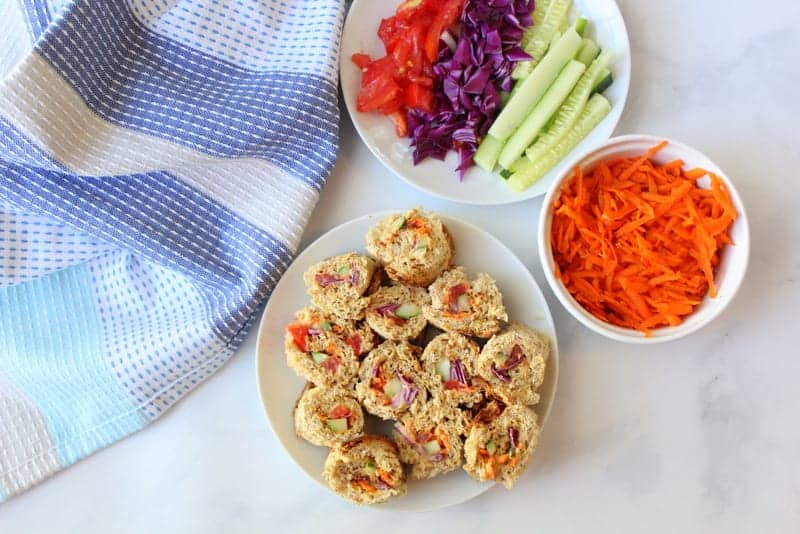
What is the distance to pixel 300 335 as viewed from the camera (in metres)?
1.87

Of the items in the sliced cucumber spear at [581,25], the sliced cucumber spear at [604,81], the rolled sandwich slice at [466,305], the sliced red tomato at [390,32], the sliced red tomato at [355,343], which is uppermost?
the sliced cucumber spear at [581,25]

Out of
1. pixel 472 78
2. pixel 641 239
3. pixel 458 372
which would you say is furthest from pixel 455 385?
pixel 472 78

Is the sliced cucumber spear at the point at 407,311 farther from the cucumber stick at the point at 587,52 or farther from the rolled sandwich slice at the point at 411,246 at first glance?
the cucumber stick at the point at 587,52

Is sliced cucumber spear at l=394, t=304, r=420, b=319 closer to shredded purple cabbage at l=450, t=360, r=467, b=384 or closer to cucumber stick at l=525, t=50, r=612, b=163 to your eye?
shredded purple cabbage at l=450, t=360, r=467, b=384

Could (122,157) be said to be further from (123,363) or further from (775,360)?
(775,360)

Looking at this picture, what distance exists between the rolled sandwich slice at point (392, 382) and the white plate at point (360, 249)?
18 centimetres

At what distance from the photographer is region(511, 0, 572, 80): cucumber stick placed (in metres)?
1.98

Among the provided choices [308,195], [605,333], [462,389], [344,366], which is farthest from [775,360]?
[308,195]

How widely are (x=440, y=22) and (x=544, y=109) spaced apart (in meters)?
0.35

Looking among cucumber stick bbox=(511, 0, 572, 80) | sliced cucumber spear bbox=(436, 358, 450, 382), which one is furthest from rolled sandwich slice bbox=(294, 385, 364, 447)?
cucumber stick bbox=(511, 0, 572, 80)

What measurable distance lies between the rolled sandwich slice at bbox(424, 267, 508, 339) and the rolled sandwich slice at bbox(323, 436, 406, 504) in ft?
1.13

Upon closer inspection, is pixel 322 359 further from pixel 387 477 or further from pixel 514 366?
pixel 514 366

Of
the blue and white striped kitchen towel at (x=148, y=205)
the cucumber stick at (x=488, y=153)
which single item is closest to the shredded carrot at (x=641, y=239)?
the cucumber stick at (x=488, y=153)

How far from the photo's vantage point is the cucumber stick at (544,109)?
1.95m
